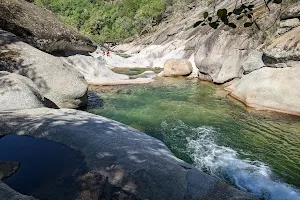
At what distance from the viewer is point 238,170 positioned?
8500 millimetres

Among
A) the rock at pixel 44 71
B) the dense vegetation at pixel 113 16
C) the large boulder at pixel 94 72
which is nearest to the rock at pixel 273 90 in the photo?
the large boulder at pixel 94 72

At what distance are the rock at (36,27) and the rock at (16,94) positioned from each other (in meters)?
5.45

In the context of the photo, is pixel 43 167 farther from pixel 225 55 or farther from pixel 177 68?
pixel 177 68

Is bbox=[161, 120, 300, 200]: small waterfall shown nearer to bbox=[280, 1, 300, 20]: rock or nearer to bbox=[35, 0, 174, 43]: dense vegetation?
bbox=[280, 1, 300, 20]: rock

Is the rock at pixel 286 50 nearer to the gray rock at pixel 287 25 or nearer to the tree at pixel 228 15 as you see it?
the gray rock at pixel 287 25

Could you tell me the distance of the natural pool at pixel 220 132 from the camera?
828 centimetres

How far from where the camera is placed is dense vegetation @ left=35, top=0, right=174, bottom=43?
7612 cm

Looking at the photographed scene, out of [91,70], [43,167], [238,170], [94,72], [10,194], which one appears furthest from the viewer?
[94,72]

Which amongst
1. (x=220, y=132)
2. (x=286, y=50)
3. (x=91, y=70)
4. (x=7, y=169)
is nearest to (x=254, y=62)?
(x=286, y=50)

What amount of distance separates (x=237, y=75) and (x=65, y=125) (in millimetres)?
17340

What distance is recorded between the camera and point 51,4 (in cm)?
9875

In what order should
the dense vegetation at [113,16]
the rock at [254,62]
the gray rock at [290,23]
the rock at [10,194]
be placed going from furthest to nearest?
the dense vegetation at [113,16] → the rock at [254,62] → the gray rock at [290,23] → the rock at [10,194]

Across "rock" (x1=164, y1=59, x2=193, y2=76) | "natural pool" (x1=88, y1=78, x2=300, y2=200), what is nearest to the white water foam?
"natural pool" (x1=88, y1=78, x2=300, y2=200)

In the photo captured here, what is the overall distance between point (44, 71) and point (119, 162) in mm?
7999
